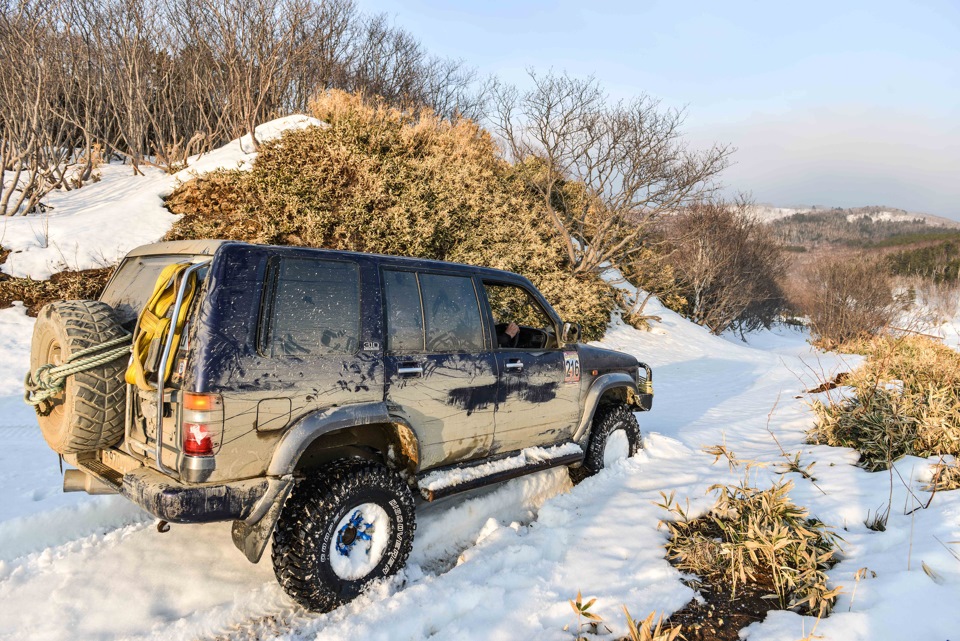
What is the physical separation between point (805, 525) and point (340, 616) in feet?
10.3

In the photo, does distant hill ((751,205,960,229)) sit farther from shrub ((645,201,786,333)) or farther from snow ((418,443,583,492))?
snow ((418,443,583,492))

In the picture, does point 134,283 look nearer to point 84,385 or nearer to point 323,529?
point 84,385

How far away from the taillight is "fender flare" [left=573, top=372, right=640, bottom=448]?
3002 mm

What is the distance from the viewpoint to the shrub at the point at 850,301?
1994cm

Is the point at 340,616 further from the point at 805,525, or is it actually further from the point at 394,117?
the point at 394,117

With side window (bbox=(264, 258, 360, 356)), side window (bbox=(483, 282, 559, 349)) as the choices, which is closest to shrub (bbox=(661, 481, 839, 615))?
side window (bbox=(483, 282, 559, 349))

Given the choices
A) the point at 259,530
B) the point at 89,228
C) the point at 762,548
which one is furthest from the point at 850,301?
the point at 89,228

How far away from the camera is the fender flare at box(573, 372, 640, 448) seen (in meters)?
4.61

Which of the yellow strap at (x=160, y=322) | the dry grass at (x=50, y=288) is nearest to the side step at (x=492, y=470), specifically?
the yellow strap at (x=160, y=322)

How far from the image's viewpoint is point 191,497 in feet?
8.14

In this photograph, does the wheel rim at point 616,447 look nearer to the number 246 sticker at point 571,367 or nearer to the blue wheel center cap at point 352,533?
the number 246 sticker at point 571,367

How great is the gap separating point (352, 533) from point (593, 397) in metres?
2.49

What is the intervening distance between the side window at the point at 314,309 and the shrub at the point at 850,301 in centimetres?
2177

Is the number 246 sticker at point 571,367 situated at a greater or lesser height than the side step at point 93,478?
greater
